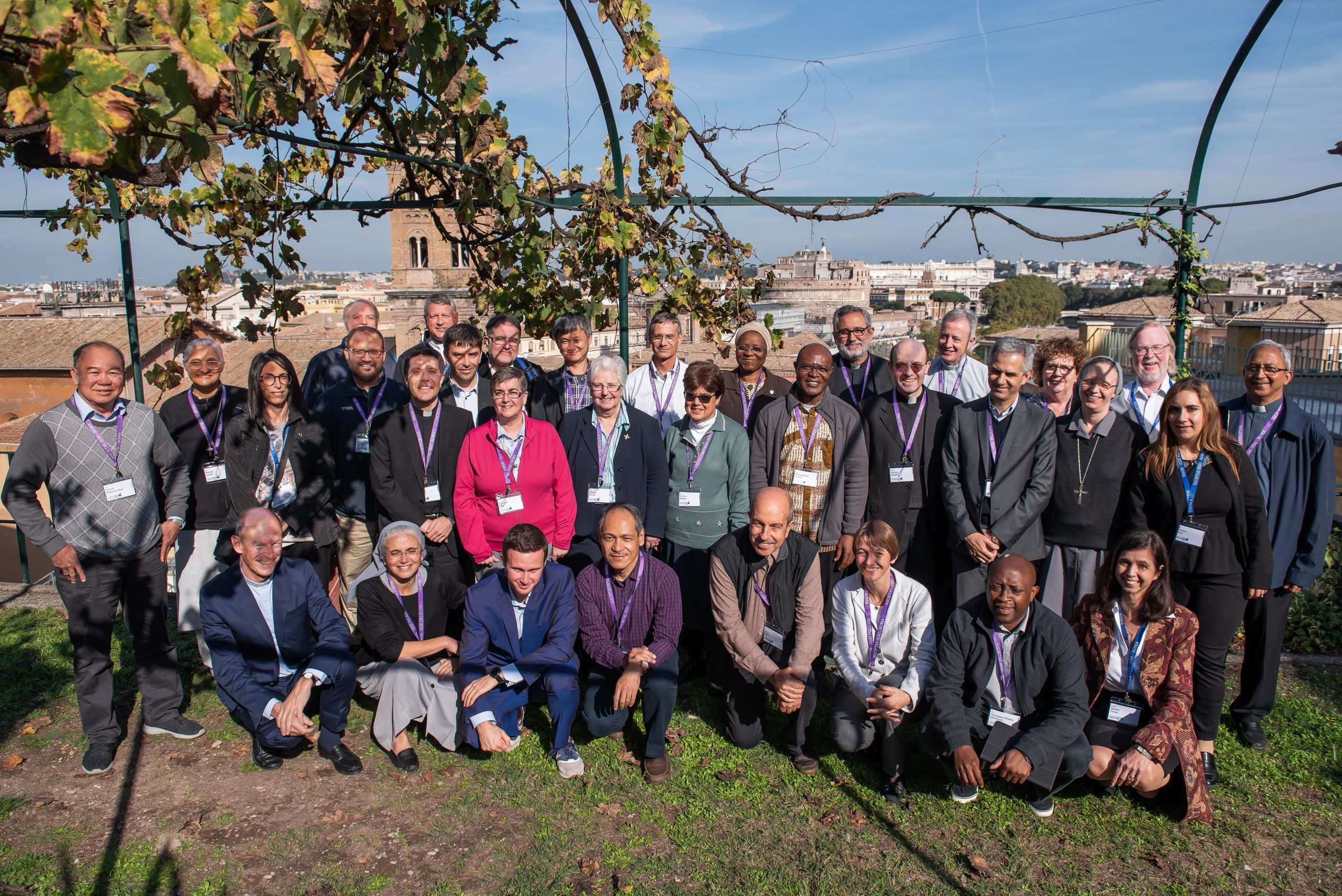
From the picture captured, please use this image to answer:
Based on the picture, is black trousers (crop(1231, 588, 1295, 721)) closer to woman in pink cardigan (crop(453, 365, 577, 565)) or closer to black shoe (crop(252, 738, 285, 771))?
woman in pink cardigan (crop(453, 365, 577, 565))

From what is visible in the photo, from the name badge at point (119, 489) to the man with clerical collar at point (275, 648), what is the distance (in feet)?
2.00

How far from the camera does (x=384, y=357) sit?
17.9 feet

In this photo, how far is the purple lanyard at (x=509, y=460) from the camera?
457cm

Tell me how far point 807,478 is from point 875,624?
94 centimetres

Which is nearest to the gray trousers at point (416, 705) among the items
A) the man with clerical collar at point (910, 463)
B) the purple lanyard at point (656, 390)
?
the purple lanyard at point (656, 390)

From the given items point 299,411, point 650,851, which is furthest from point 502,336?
point 650,851

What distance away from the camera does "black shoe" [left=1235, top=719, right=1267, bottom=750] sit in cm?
432

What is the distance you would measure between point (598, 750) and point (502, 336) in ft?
8.20

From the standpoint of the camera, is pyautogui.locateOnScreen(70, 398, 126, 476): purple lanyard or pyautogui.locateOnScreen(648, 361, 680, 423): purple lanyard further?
pyautogui.locateOnScreen(648, 361, 680, 423): purple lanyard

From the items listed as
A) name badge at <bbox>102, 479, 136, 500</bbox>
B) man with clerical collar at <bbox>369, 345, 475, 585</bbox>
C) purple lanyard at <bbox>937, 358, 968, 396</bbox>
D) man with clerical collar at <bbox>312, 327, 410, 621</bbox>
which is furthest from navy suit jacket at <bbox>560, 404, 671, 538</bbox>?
name badge at <bbox>102, 479, 136, 500</bbox>

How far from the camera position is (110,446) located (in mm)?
4289

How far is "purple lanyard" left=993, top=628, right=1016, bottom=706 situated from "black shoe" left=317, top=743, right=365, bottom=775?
9.29ft

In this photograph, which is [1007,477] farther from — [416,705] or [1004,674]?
[416,705]

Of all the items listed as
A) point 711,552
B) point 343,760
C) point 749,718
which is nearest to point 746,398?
point 711,552
